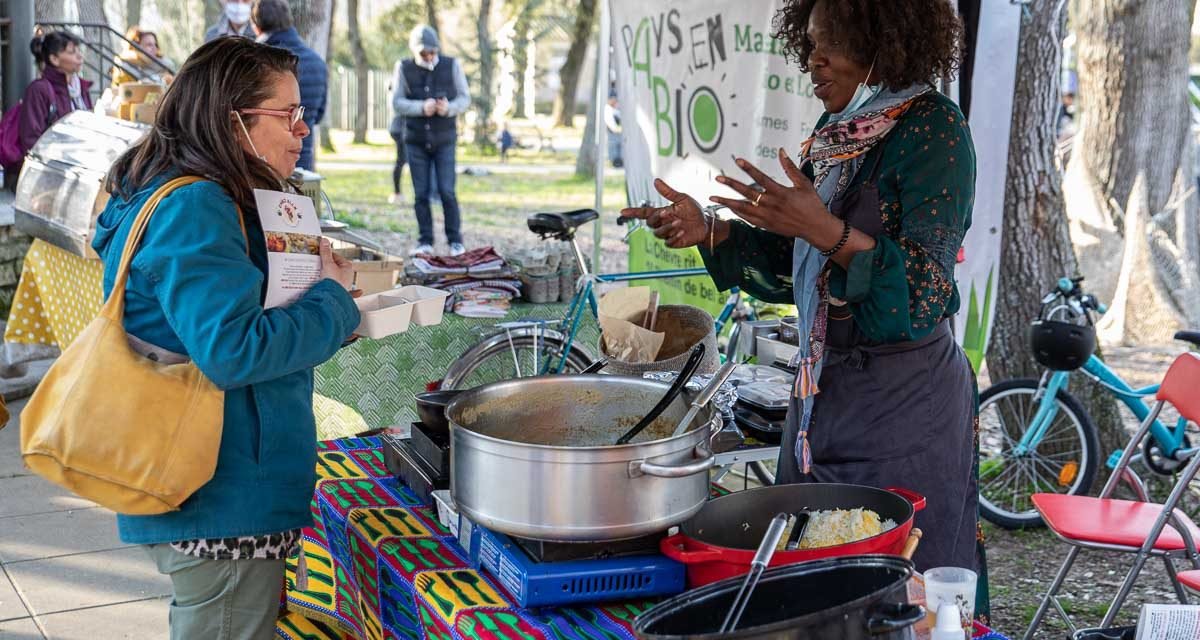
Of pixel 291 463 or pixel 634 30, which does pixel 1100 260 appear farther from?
pixel 291 463

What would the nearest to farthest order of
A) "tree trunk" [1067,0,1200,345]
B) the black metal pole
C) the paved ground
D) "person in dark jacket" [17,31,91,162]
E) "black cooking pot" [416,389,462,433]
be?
"black cooking pot" [416,389,462,433] < the paved ground < "person in dark jacket" [17,31,91,162] < "tree trunk" [1067,0,1200,345] < the black metal pole

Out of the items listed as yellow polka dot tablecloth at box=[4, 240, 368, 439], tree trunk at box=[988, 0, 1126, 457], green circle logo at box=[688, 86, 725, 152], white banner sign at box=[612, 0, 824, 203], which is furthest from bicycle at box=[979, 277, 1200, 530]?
yellow polka dot tablecloth at box=[4, 240, 368, 439]

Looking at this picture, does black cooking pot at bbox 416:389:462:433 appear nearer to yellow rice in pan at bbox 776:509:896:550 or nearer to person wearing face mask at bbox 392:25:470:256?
yellow rice in pan at bbox 776:509:896:550

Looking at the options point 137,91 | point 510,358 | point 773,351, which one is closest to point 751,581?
point 773,351

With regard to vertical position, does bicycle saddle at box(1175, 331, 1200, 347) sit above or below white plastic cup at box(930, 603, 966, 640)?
below

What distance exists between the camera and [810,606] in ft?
4.97

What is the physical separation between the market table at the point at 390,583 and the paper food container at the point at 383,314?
0.37m

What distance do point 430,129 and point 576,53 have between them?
16.4 m

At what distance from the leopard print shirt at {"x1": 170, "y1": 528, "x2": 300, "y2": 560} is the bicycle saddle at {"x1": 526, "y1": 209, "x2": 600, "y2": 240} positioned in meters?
3.30

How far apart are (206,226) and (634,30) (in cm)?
441

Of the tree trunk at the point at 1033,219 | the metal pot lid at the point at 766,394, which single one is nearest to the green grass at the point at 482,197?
the tree trunk at the point at 1033,219

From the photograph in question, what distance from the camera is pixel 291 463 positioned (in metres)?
2.16

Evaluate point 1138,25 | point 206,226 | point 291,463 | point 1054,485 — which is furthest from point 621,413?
point 1138,25

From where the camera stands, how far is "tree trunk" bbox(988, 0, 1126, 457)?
507 cm
